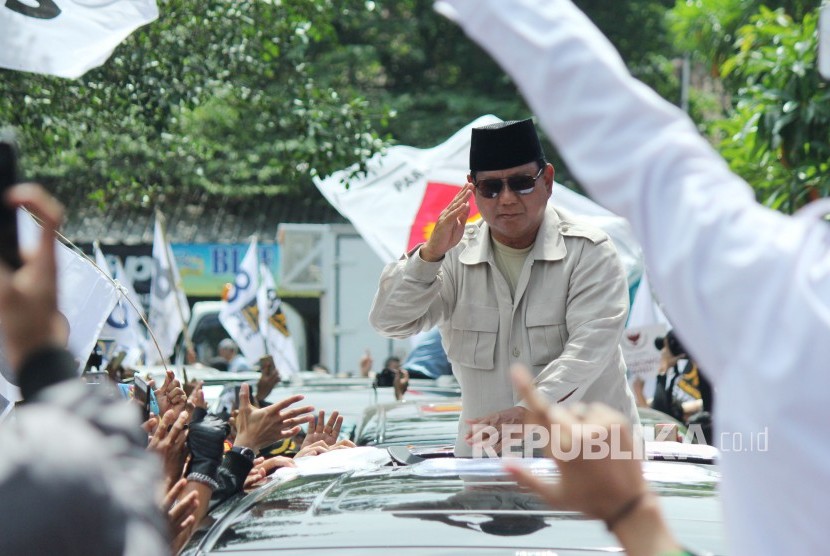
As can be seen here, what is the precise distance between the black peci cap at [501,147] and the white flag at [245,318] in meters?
10.3

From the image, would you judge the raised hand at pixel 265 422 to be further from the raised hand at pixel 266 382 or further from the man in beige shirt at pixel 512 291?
the raised hand at pixel 266 382

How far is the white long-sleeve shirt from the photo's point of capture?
1.65m

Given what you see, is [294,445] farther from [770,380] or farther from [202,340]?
[202,340]

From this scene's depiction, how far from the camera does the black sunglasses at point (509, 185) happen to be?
15.1 ft

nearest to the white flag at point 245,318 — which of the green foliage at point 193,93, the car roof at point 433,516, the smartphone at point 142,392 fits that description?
the green foliage at point 193,93

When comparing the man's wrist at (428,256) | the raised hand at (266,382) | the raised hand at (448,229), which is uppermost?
the raised hand at (448,229)

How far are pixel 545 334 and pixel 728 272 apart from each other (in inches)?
114

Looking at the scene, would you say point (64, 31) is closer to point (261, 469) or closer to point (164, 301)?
point (261, 469)

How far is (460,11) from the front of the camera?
1.96 meters

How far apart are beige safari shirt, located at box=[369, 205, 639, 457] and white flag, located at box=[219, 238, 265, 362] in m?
10.2

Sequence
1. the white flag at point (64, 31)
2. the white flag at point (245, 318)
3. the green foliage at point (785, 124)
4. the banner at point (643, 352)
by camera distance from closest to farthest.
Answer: the white flag at point (64, 31) → the green foliage at point (785, 124) → the banner at point (643, 352) → the white flag at point (245, 318)

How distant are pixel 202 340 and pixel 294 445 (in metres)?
14.4

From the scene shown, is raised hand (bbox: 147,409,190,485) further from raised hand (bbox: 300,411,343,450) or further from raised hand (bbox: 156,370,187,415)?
raised hand (bbox: 300,411,343,450)

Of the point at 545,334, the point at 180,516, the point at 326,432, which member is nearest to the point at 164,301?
the point at 326,432
